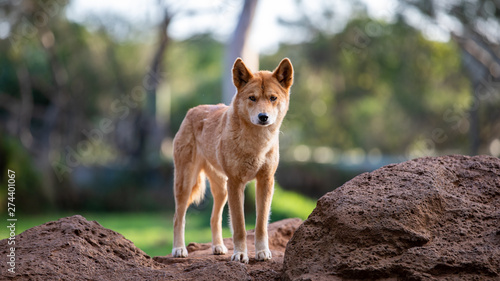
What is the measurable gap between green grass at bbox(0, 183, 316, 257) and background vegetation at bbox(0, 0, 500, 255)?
0.07 metres

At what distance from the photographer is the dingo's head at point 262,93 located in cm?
529

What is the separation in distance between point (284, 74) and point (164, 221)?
990 cm

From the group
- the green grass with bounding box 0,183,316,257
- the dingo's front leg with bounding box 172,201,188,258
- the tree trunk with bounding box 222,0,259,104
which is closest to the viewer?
the dingo's front leg with bounding box 172,201,188,258

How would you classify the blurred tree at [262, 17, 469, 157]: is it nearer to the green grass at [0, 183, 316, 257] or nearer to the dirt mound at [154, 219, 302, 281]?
the green grass at [0, 183, 316, 257]

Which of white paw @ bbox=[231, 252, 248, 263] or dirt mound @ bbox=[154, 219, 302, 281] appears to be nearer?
dirt mound @ bbox=[154, 219, 302, 281]

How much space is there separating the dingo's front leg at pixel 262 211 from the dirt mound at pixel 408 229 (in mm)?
859

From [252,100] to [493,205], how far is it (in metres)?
2.49

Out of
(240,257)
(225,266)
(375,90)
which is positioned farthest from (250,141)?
(375,90)

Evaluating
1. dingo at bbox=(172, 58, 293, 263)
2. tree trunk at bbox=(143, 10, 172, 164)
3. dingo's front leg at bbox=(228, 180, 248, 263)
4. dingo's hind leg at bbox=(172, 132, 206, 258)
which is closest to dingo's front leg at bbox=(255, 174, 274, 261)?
dingo at bbox=(172, 58, 293, 263)

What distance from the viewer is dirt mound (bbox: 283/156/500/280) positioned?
4152 mm

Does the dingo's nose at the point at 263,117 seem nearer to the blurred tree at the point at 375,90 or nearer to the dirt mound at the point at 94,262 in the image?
the dirt mound at the point at 94,262

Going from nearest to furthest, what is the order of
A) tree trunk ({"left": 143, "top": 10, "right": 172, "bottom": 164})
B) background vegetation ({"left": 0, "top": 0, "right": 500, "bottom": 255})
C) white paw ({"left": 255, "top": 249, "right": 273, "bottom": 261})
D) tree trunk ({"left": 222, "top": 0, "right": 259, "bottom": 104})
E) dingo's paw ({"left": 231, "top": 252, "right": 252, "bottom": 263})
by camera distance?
dingo's paw ({"left": 231, "top": 252, "right": 252, "bottom": 263})
white paw ({"left": 255, "top": 249, "right": 273, "bottom": 261})
tree trunk ({"left": 222, "top": 0, "right": 259, "bottom": 104})
background vegetation ({"left": 0, "top": 0, "right": 500, "bottom": 255})
tree trunk ({"left": 143, "top": 10, "right": 172, "bottom": 164})

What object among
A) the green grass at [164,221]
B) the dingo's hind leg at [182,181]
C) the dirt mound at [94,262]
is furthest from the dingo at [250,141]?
the green grass at [164,221]

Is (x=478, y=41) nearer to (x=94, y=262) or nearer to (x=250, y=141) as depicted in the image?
(x=250, y=141)
